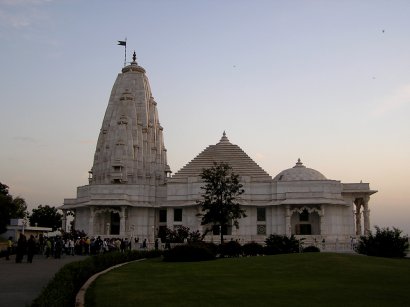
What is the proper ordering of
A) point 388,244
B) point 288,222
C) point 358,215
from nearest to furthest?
point 388,244 < point 288,222 < point 358,215

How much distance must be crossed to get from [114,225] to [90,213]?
466 centimetres

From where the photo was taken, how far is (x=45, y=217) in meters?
91.1

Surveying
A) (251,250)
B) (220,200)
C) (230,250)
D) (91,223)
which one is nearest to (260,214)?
(220,200)

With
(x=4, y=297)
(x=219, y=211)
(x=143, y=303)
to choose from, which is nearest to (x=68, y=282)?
(x=4, y=297)

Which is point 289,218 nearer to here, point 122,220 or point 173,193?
point 173,193

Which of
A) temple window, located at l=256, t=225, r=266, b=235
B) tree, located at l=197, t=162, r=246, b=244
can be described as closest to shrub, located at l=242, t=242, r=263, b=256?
tree, located at l=197, t=162, r=246, b=244

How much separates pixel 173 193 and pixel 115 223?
9883 millimetres

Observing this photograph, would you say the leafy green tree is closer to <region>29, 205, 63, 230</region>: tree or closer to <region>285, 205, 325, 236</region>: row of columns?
<region>285, 205, 325, 236</region>: row of columns

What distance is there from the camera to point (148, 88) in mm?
75688

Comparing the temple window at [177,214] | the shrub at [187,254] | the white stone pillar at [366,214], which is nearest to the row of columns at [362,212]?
the white stone pillar at [366,214]

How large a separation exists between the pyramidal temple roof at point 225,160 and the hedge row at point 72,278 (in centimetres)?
3703

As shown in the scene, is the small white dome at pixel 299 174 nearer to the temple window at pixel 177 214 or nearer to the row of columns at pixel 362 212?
the row of columns at pixel 362 212

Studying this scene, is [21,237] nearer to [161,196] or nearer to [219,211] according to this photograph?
[219,211]

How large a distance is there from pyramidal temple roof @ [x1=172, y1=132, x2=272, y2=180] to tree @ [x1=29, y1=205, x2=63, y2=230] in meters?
36.1
